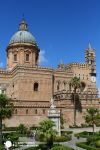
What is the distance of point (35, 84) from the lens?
7425cm

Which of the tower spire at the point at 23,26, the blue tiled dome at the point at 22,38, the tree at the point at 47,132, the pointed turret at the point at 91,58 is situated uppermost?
the tower spire at the point at 23,26

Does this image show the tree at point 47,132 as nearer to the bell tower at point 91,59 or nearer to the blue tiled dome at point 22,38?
the blue tiled dome at point 22,38

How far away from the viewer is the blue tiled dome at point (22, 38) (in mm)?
79375

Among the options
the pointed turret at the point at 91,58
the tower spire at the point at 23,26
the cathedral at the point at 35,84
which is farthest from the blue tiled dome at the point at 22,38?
the pointed turret at the point at 91,58

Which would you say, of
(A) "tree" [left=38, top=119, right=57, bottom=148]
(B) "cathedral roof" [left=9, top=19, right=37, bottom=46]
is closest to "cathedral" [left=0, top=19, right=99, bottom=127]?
(B) "cathedral roof" [left=9, top=19, right=37, bottom=46]

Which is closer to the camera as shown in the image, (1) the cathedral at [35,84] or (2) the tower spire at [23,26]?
(1) the cathedral at [35,84]

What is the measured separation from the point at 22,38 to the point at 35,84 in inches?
504

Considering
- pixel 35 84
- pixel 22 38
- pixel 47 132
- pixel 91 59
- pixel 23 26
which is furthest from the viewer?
pixel 91 59

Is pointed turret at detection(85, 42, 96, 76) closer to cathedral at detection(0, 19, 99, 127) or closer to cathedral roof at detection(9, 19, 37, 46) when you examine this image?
cathedral at detection(0, 19, 99, 127)

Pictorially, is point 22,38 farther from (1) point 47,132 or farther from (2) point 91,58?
(1) point 47,132

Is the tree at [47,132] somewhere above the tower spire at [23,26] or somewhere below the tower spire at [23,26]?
below

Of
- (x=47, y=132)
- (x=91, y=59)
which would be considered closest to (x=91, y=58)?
(x=91, y=59)

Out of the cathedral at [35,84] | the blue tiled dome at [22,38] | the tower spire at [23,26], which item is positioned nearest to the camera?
the cathedral at [35,84]

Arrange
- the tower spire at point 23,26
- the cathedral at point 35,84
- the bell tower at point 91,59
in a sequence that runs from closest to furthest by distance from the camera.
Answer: the cathedral at point 35,84, the tower spire at point 23,26, the bell tower at point 91,59
